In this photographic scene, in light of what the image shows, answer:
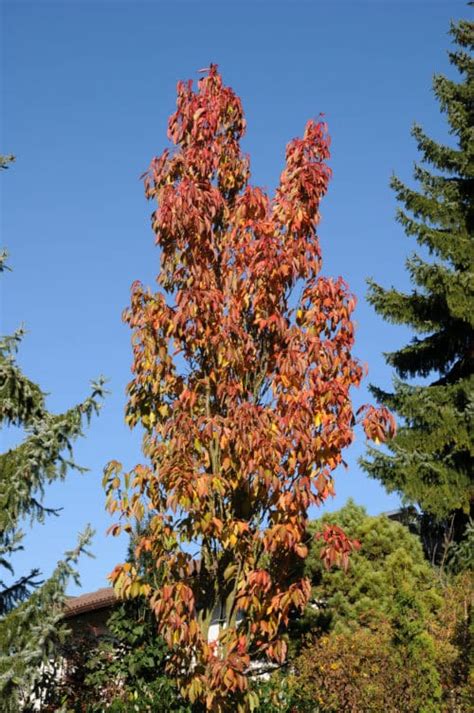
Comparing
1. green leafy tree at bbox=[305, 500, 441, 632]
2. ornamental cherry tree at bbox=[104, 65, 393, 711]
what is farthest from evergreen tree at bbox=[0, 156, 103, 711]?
green leafy tree at bbox=[305, 500, 441, 632]

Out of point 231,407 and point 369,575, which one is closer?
point 231,407

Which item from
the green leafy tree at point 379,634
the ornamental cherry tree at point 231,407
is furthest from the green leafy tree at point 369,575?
the ornamental cherry tree at point 231,407

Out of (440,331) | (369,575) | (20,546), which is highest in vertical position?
(440,331)

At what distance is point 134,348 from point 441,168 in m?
15.2

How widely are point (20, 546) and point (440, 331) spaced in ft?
51.5

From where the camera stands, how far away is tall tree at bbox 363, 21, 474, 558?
19.0m

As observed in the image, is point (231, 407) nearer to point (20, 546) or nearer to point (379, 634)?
point (20, 546)

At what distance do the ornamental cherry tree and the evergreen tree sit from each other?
3.86 feet

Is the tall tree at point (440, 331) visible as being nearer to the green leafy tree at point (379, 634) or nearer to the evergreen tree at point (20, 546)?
the green leafy tree at point (379, 634)

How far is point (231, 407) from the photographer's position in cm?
979

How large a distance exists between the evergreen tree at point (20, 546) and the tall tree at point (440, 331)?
1133cm

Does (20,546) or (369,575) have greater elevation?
(369,575)

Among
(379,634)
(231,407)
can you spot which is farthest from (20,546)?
(379,634)

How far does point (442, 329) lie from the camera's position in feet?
71.0
